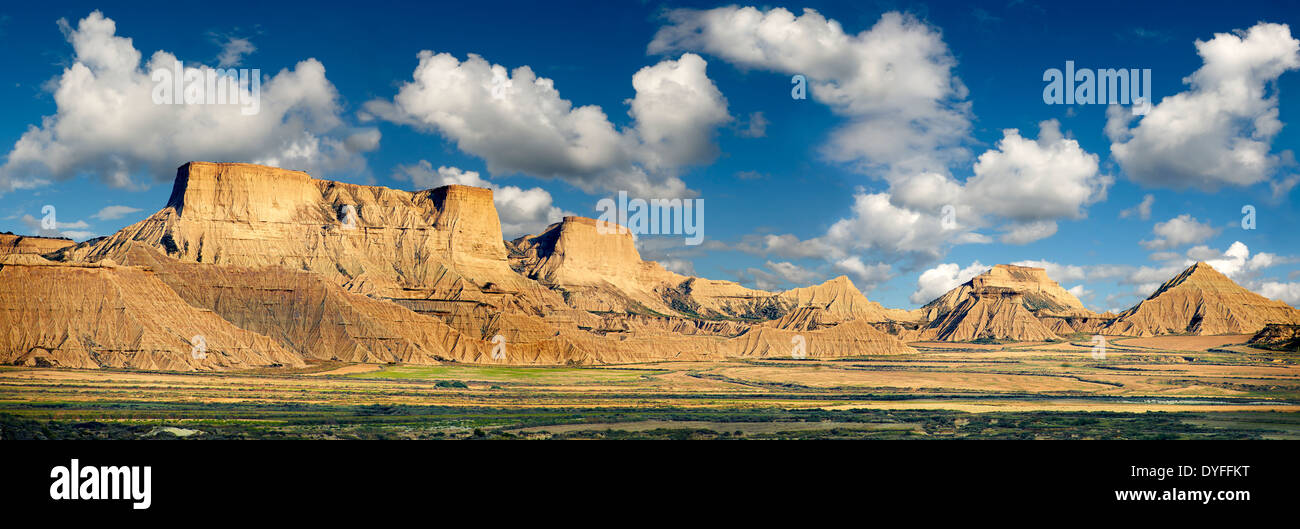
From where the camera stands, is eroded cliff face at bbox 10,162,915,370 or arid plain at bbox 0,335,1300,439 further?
eroded cliff face at bbox 10,162,915,370

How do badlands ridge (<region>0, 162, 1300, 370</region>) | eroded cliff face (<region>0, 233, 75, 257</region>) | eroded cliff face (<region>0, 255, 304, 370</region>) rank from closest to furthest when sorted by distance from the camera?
eroded cliff face (<region>0, 255, 304, 370</region>) → badlands ridge (<region>0, 162, 1300, 370</region>) → eroded cliff face (<region>0, 233, 75, 257</region>)

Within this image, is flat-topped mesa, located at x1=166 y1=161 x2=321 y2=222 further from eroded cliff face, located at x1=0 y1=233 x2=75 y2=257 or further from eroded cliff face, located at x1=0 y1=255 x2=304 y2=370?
eroded cliff face, located at x1=0 y1=255 x2=304 y2=370

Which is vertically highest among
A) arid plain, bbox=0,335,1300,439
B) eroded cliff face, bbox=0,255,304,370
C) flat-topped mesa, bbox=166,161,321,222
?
flat-topped mesa, bbox=166,161,321,222

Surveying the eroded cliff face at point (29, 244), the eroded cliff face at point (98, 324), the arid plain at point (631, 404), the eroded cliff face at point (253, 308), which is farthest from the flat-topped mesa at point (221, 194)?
the arid plain at point (631, 404)

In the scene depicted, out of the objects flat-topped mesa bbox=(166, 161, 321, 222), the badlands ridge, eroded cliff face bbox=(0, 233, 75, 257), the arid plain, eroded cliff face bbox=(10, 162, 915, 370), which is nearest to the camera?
the arid plain

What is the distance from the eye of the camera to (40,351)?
9519 cm

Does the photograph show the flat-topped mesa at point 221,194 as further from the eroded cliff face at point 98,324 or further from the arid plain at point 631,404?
the arid plain at point 631,404

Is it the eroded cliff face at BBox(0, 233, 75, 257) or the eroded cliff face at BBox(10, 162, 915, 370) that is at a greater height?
the eroded cliff face at BBox(0, 233, 75, 257)

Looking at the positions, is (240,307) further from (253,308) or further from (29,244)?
(29,244)

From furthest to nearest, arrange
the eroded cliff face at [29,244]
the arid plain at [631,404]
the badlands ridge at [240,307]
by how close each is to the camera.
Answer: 1. the eroded cliff face at [29,244]
2. the badlands ridge at [240,307]
3. the arid plain at [631,404]

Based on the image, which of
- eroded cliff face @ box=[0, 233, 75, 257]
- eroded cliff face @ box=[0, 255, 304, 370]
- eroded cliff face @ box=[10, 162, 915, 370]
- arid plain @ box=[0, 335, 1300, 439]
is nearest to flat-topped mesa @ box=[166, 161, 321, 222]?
eroded cliff face @ box=[10, 162, 915, 370]

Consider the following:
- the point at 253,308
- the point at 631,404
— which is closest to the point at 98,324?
the point at 253,308

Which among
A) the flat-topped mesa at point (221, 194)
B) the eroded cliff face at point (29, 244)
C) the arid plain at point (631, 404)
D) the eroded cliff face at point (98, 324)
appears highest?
the flat-topped mesa at point (221, 194)
